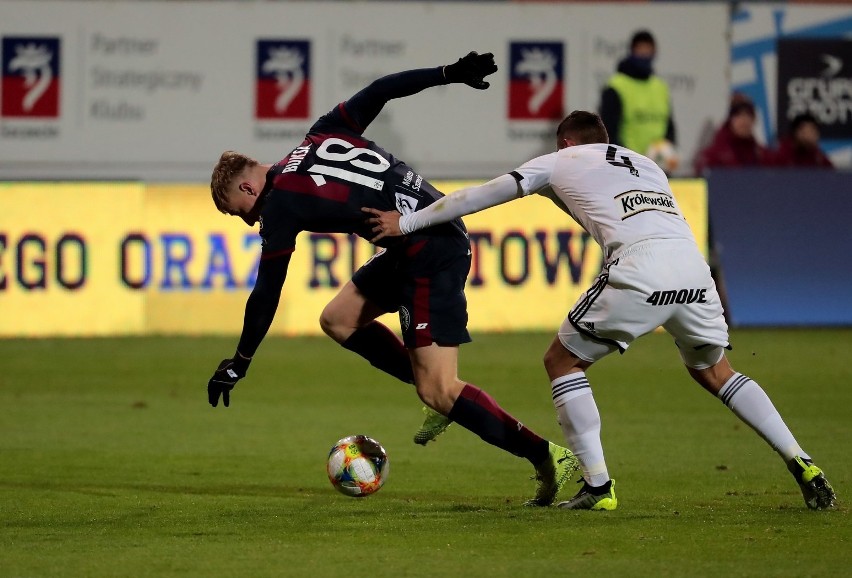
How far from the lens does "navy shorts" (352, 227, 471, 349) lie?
24.4ft

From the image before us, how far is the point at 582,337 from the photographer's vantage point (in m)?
7.12

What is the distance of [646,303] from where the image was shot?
7.02 m

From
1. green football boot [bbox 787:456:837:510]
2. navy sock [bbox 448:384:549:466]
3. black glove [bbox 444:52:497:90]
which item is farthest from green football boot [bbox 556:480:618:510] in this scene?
black glove [bbox 444:52:497:90]

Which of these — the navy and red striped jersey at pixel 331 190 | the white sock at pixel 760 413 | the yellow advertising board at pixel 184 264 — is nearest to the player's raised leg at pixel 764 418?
the white sock at pixel 760 413

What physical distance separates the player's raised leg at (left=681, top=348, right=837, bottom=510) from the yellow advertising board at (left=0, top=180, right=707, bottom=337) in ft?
26.7

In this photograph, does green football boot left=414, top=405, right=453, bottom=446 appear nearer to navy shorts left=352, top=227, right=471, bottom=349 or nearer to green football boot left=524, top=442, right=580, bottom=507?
navy shorts left=352, top=227, right=471, bottom=349

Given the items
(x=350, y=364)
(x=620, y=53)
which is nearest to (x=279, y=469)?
(x=350, y=364)

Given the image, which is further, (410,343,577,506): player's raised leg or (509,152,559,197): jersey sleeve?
(410,343,577,506): player's raised leg

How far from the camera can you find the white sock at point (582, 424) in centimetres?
709

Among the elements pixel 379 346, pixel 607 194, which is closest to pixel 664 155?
pixel 379 346

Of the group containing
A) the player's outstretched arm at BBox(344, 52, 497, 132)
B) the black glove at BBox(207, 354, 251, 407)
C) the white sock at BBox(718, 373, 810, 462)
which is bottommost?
the white sock at BBox(718, 373, 810, 462)

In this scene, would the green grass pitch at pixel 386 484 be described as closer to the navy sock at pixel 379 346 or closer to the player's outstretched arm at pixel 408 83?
the navy sock at pixel 379 346

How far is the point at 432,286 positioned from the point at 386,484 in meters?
1.26

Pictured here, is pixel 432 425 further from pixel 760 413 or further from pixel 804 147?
pixel 804 147
